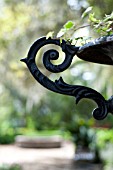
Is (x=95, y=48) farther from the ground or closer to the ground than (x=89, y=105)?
closer to the ground

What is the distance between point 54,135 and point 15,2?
37.0 ft

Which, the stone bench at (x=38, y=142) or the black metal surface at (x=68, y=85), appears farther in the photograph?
the stone bench at (x=38, y=142)

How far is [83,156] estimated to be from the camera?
32.4 ft

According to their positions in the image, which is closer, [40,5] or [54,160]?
[40,5]

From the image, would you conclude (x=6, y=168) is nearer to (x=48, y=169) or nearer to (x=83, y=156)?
(x=48, y=169)

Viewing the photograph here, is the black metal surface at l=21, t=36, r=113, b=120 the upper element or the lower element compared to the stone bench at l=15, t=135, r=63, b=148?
lower

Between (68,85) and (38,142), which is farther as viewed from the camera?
(38,142)

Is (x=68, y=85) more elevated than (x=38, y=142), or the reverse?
(x=38, y=142)

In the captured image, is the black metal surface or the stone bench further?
the stone bench

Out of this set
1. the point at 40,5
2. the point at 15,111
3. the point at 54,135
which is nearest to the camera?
the point at 40,5

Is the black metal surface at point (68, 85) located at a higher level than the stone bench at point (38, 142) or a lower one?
lower

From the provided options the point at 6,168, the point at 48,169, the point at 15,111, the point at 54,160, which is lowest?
the point at 6,168

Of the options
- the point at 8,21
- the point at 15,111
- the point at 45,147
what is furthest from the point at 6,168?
the point at 15,111

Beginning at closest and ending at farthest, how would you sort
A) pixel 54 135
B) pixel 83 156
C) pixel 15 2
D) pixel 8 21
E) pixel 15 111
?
pixel 15 2 → pixel 8 21 → pixel 83 156 → pixel 54 135 → pixel 15 111
